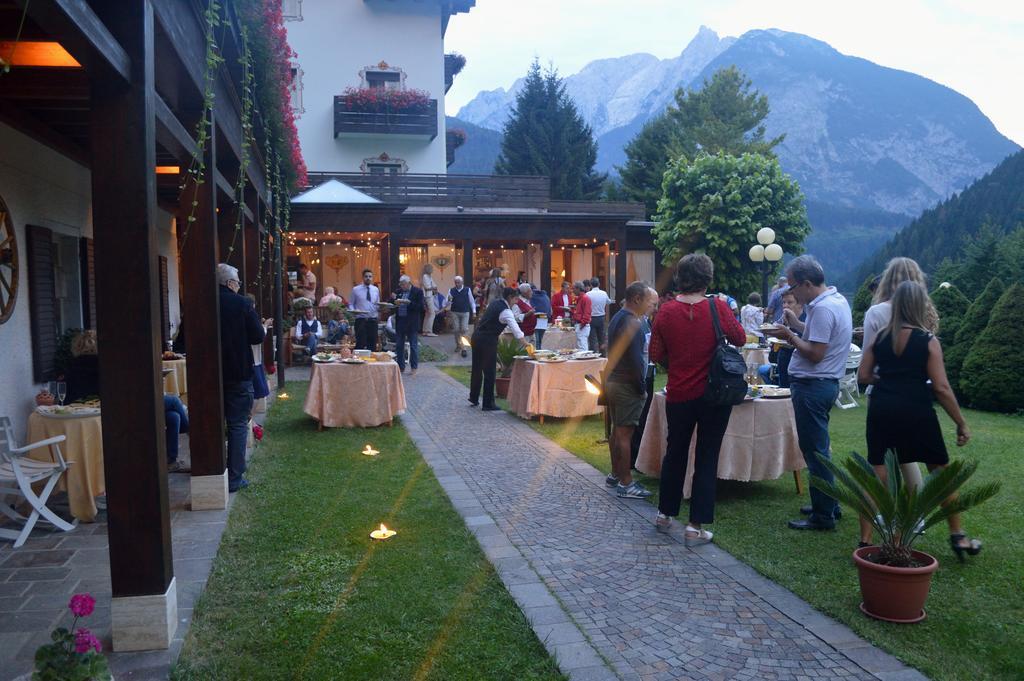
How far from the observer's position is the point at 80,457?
18.4 ft

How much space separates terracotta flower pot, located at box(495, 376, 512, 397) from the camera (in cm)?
1180

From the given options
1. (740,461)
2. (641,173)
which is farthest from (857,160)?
(740,461)

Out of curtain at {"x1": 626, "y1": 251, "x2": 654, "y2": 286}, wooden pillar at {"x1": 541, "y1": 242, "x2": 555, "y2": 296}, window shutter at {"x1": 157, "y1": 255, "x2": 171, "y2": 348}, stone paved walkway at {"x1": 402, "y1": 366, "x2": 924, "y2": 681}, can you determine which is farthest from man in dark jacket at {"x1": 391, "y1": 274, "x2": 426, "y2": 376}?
curtain at {"x1": 626, "y1": 251, "x2": 654, "y2": 286}

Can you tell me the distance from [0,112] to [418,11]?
1028 inches

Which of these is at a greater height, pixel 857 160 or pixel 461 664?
pixel 857 160

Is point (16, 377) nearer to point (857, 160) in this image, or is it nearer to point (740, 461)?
Result: point (740, 461)

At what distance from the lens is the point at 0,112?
18.5 ft

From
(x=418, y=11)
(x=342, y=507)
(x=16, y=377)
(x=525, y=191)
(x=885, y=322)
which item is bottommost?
(x=342, y=507)

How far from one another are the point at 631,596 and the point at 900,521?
4.89 ft

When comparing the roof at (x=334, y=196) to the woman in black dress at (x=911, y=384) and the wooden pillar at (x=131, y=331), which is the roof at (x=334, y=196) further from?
the woman in black dress at (x=911, y=384)

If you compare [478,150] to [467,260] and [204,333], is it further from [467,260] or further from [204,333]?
[204,333]

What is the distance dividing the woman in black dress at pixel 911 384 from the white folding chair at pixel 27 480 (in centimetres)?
547

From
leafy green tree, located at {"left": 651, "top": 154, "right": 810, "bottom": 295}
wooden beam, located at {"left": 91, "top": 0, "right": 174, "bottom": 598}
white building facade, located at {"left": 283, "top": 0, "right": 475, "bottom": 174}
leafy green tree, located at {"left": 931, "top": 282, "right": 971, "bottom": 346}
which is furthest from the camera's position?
white building facade, located at {"left": 283, "top": 0, "right": 475, "bottom": 174}

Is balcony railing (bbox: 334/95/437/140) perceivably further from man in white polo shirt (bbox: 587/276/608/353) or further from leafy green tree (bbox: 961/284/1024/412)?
leafy green tree (bbox: 961/284/1024/412)
